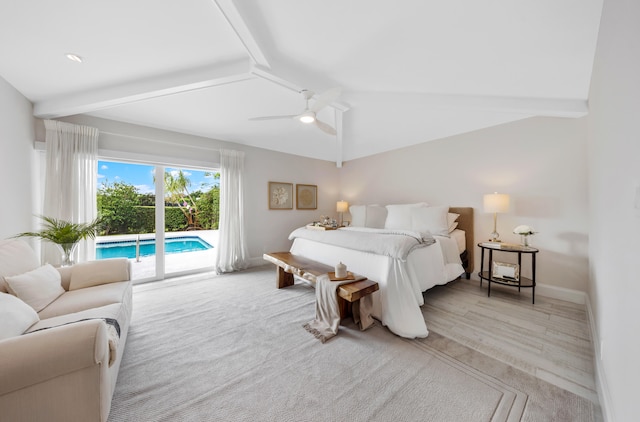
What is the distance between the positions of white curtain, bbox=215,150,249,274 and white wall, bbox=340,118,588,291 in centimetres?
342

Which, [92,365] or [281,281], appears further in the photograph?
[281,281]

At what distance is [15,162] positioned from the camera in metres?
2.28

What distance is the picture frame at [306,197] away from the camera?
17.1 feet

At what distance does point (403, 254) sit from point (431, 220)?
153cm

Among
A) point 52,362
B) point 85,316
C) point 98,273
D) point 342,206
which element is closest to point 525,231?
point 342,206

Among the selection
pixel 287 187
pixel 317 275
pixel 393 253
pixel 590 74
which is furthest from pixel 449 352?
pixel 287 187

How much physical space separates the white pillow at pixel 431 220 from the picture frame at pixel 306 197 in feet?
8.14

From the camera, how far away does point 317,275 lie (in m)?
2.38

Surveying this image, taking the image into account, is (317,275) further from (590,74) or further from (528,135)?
(528,135)

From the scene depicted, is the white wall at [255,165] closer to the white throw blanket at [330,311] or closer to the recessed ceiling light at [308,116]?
the recessed ceiling light at [308,116]

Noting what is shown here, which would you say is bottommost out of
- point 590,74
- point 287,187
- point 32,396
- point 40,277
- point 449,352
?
point 449,352

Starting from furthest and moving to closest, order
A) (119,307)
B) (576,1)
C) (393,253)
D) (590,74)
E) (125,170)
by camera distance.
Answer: (125,170)
(393,253)
(590,74)
(119,307)
(576,1)

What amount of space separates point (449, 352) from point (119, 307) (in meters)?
2.53

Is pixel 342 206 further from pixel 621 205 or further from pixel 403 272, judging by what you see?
pixel 621 205
